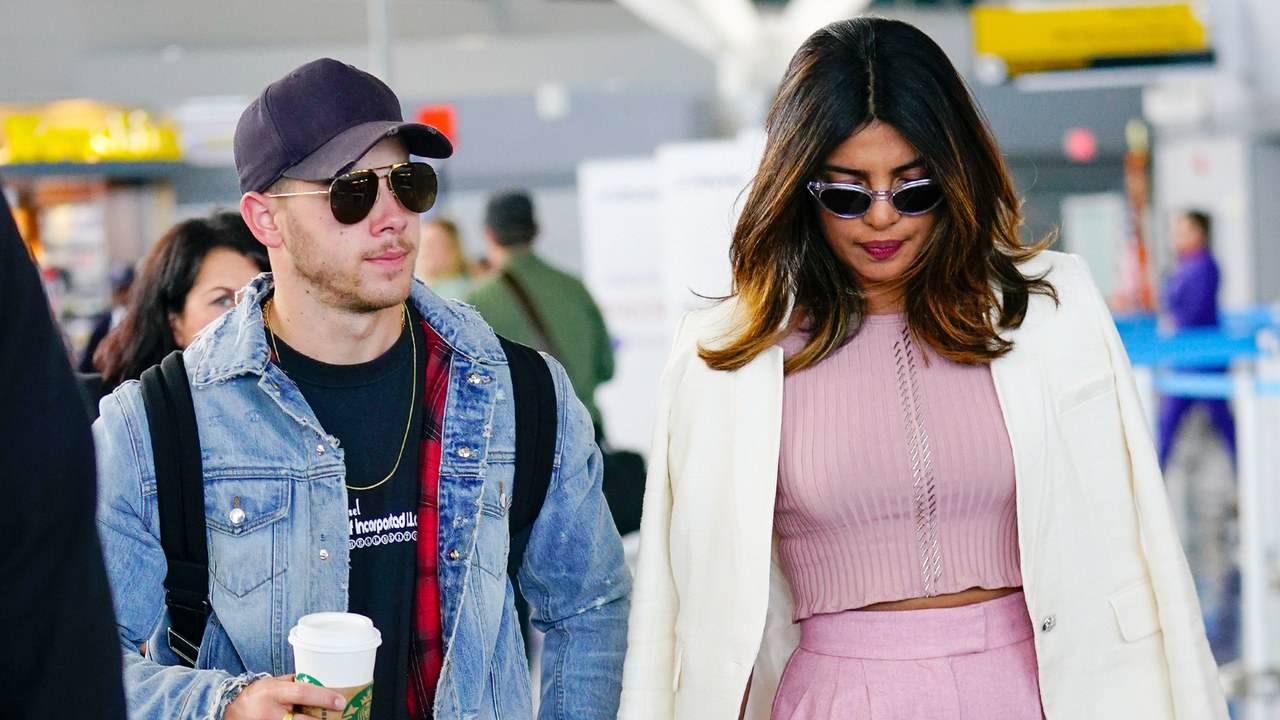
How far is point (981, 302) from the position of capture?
2.38 meters

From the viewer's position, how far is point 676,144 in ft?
30.1

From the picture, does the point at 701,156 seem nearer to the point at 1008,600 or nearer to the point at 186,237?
the point at 186,237

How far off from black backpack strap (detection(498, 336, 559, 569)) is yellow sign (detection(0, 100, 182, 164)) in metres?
13.4

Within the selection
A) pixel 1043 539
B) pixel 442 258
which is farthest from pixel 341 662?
pixel 442 258

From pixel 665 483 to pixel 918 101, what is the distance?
73cm

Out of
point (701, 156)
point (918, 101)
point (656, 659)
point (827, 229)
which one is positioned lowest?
point (656, 659)

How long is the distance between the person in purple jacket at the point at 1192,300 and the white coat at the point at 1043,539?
9181 mm

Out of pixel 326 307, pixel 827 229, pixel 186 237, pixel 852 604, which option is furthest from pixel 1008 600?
pixel 186 237

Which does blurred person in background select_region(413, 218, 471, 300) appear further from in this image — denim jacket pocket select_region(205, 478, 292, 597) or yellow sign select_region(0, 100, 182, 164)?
yellow sign select_region(0, 100, 182, 164)

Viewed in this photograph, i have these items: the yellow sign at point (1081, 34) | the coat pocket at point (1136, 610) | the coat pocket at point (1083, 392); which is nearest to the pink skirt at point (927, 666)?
the coat pocket at point (1136, 610)

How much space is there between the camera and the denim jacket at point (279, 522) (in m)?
1.98

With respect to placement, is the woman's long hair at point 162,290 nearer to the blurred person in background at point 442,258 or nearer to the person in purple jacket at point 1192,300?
the blurred person in background at point 442,258

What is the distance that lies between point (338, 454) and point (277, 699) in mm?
377

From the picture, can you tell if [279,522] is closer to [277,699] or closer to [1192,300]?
[277,699]
